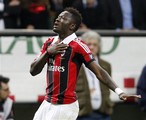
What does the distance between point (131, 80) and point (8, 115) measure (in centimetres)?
241

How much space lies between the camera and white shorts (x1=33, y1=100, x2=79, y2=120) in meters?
6.38

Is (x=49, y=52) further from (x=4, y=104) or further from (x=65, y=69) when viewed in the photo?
(x=4, y=104)

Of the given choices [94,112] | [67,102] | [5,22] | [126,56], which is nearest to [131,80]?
[126,56]

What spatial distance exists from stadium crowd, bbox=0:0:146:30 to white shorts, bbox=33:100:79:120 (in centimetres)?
405

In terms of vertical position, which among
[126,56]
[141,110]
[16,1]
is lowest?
[141,110]

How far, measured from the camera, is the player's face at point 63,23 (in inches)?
249

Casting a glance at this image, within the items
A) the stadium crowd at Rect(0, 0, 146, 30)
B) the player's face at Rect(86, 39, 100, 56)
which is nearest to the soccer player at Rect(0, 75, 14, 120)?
the player's face at Rect(86, 39, 100, 56)

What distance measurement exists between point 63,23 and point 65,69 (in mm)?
426

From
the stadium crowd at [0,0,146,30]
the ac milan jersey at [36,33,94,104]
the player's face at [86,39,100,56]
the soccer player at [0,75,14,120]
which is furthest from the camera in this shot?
the stadium crowd at [0,0,146,30]

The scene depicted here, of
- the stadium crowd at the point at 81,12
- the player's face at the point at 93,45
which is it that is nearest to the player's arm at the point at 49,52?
the player's face at the point at 93,45

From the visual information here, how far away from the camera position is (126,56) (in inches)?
413

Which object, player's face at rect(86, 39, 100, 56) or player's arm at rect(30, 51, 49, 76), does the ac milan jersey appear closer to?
player's arm at rect(30, 51, 49, 76)

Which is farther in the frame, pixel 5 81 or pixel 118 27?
pixel 118 27

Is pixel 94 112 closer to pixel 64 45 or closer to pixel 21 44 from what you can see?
pixel 21 44
